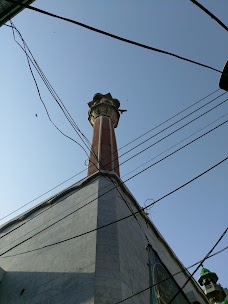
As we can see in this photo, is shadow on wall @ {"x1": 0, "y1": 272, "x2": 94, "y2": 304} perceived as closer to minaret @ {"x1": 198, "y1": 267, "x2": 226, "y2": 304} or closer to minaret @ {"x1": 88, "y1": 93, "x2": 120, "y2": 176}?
minaret @ {"x1": 88, "y1": 93, "x2": 120, "y2": 176}

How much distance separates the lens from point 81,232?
24.4ft

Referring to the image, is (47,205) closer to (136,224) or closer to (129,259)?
(136,224)

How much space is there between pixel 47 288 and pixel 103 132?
1064 cm

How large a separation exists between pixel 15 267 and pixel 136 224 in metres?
3.31

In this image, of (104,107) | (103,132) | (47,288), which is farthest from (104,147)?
(47,288)

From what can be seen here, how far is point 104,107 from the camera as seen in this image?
1894 centimetres

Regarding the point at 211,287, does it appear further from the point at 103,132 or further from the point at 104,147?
the point at 103,132

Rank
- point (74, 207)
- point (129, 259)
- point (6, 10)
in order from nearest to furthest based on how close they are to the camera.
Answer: point (6, 10)
point (129, 259)
point (74, 207)

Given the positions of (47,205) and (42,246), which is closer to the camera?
(42,246)

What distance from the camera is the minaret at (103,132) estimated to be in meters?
12.7

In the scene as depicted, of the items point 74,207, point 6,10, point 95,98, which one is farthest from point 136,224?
point 95,98

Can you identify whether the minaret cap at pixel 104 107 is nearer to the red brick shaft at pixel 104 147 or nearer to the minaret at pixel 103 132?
the minaret at pixel 103 132

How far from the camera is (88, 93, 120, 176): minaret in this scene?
1267 centimetres

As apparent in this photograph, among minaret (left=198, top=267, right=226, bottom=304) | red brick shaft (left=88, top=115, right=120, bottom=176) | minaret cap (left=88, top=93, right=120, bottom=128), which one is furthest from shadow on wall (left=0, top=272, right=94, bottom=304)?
minaret cap (left=88, top=93, right=120, bottom=128)
